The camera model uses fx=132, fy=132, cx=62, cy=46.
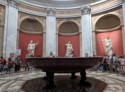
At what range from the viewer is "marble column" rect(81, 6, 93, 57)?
1298cm

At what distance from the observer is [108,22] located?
13.1 m

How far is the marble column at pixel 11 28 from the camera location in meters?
11.2

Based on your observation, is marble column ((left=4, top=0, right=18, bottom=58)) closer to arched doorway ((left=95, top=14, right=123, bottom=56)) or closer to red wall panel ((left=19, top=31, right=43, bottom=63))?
red wall panel ((left=19, top=31, right=43, bottom=63))

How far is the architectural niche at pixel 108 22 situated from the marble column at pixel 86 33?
1042mm

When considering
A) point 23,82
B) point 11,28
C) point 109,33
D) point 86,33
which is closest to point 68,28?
point 86,33

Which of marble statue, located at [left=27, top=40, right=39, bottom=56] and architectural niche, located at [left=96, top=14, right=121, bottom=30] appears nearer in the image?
architectural niche, located at [left=96, top=14, right=121, bottom=30]

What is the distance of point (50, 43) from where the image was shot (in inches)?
539

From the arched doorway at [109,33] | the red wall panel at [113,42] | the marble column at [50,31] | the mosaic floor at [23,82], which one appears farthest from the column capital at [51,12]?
the mosaic floor at [23,82]

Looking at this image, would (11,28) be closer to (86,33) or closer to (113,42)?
(86,33)

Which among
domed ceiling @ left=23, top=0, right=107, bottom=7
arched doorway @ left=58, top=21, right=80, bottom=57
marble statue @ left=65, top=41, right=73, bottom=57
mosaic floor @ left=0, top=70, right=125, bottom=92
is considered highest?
domed ceiling @ left=23, top=0, right=107, bottom=7

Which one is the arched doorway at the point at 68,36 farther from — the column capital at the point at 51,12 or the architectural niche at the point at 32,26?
the architectural niche at the point at 32,26

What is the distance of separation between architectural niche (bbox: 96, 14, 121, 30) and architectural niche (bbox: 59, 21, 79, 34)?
257 centimetres

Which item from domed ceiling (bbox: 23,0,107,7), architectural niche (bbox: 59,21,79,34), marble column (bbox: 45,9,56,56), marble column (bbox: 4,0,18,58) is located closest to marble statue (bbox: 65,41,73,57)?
marble column (bbox: 45,9,56,56)

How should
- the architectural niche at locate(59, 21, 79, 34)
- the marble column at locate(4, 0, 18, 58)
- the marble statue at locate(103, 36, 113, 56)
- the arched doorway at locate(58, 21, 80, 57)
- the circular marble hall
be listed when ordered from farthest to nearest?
the architectural niche at locate(59, 21, 79, 34), the arched doorway at locate(58, 21, 80, 57), the marble statue at locate(103, 36, 113, 56), the circular marble hall, the marble column at locate(4, 0, 18, 58)
